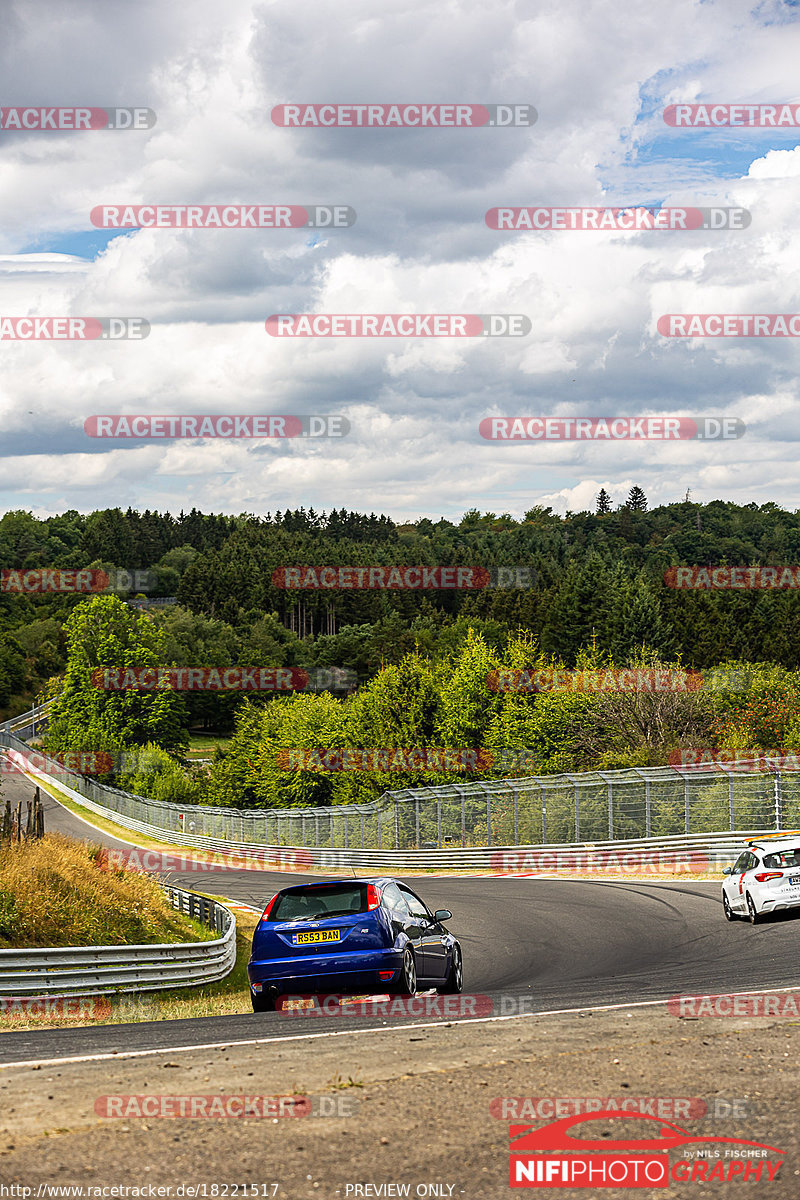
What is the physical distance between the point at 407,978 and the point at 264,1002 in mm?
1461

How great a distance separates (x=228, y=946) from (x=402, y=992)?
29.6 feet

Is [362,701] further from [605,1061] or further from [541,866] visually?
[605,1061]

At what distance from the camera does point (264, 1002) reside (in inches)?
458

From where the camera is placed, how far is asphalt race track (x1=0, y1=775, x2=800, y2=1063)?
9.41m

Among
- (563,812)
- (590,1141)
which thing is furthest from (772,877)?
(563,812)

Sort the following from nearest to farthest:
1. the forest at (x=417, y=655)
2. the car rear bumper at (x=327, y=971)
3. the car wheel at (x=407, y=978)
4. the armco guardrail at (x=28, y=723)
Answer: the car rear bumper at (x=327, y=971), the car wheel at (x=407, y=978), the forest at (x=417, y=655), the armco guardrail at (x=28, y=723)

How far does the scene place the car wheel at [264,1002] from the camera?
11570 millimetres

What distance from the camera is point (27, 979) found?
13.5m

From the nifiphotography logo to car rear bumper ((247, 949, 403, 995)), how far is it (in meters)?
5.47

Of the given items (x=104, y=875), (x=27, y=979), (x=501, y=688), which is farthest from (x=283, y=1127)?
(x=501, y=688)

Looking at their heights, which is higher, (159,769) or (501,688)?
(501,688)

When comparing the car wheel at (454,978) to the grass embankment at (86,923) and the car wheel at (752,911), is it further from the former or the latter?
the car wheel at (752,911)

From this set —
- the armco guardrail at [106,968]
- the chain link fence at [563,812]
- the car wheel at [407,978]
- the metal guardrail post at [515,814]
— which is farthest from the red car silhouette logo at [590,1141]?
the metal guardrail post at [515,814]

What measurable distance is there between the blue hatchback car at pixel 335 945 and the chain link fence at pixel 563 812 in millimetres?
15868
